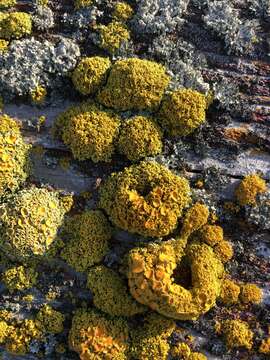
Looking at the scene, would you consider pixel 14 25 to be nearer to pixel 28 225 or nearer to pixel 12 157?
pixel 12 157

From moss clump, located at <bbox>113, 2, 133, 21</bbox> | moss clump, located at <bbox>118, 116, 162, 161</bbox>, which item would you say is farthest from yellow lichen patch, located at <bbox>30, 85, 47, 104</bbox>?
moss clump, located at <bbox>113, 2, 133, 21</bbox>

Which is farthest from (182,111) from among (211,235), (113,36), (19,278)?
(19,278)

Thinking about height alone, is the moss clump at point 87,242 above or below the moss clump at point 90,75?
below

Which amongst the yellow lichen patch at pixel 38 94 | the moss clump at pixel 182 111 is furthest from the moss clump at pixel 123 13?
the yellow lichen patch at pixel 38 94

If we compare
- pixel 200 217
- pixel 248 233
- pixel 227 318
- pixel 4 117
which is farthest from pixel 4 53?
pixel 227 318

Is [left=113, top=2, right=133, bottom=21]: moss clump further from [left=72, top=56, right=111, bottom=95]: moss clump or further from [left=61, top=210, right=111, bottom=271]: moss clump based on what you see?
[left=61, top=210, right=111, bottom=271]: moss clump

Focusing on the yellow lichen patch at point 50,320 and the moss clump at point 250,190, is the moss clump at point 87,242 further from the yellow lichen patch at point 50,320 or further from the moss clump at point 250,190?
the moss clump at point 250,190

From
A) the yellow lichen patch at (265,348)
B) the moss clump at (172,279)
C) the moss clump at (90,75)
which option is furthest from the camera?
the moss clump at (90,75)
